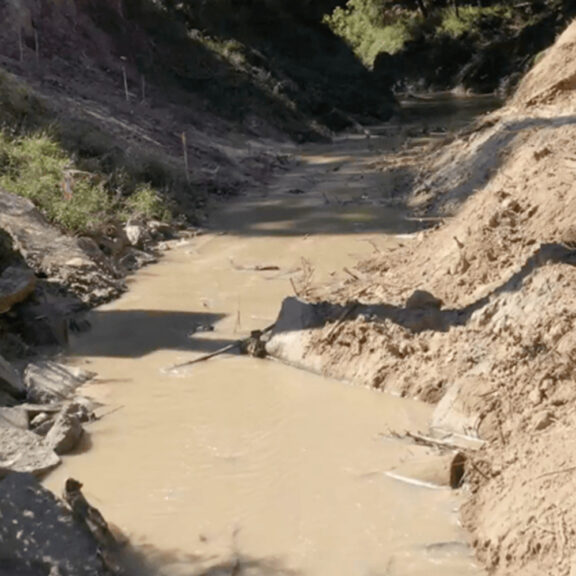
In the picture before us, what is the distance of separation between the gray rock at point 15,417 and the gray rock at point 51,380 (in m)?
0.49

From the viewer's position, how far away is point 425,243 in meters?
10.4

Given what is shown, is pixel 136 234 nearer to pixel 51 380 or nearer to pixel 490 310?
pixel 51 380

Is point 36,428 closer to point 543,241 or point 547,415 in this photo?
point 547,415

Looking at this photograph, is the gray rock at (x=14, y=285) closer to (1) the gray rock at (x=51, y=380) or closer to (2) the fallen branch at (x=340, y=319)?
(1) the gray rock at (x=51, y=380)

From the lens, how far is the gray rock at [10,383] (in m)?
7.86

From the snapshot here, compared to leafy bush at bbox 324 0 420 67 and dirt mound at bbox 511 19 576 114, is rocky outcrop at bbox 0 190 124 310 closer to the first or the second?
dirt mound at bbox 511 19 576 114

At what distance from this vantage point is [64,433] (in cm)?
713

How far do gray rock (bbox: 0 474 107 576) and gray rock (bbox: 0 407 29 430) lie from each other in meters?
1.62

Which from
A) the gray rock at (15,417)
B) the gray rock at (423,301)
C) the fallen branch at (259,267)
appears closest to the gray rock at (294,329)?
the gray rock at (423,301)

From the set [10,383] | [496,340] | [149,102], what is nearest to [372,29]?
[149,102]

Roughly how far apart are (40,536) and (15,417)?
2100 millimetres

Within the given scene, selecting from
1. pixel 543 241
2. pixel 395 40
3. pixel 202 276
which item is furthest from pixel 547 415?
pixel 395 40

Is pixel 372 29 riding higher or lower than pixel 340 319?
higher

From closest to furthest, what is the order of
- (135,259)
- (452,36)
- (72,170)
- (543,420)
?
1. (543,420)
2. (135,259)
3. (72,170)
4. (452,36)
